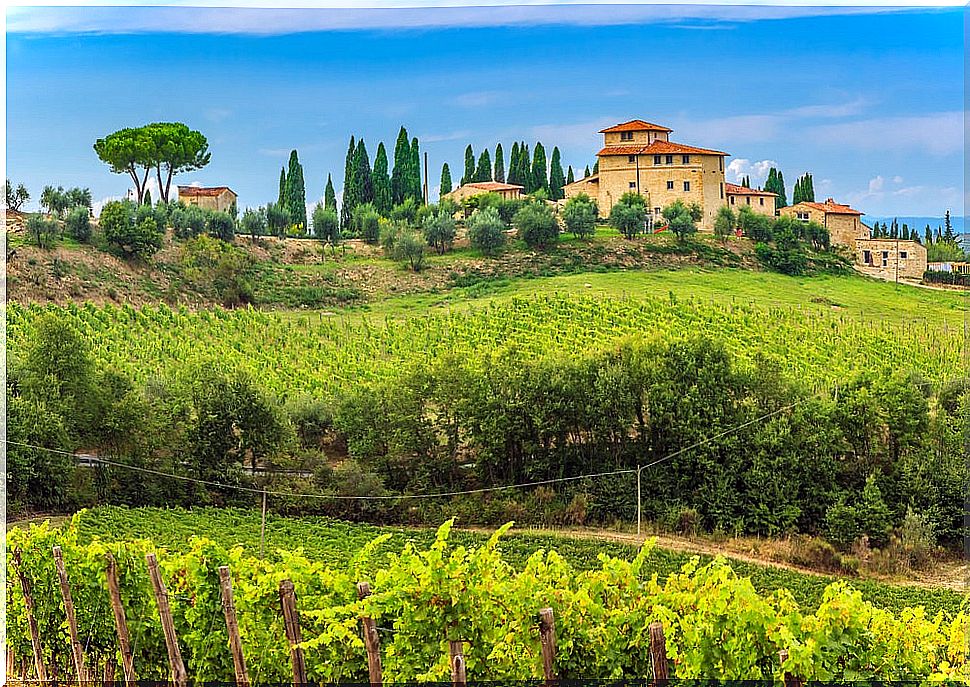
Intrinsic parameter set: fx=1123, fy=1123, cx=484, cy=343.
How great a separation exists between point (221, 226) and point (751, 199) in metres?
2.83

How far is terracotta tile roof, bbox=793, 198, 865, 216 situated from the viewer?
5.84 meters

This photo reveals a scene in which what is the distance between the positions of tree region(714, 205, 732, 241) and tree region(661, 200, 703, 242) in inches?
4.0

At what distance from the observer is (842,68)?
17.9 feet

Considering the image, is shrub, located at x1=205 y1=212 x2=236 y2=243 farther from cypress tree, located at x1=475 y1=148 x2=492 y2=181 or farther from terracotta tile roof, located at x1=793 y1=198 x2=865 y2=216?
terracotta tile roof, located at x1=793 y1=198 x2=865 y2=216

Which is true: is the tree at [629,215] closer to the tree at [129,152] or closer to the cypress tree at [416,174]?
the cypress tree at [416,174]

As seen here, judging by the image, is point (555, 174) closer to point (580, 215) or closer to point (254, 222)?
point (580, 215)

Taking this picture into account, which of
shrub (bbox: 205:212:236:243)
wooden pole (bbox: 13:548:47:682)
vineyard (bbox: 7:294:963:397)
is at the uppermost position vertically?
shrub (bbox: 205:212:236:243)

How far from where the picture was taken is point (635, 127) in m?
5.67

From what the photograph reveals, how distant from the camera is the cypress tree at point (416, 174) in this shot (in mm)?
5746

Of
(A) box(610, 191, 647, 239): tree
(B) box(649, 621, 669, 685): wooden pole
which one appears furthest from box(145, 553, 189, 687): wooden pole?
(A) box(610, 191, 647, 239): tree

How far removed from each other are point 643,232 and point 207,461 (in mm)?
2683

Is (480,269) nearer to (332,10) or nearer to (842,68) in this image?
(332,10)

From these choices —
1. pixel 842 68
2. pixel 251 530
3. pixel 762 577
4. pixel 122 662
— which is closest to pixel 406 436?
pixel 251 530

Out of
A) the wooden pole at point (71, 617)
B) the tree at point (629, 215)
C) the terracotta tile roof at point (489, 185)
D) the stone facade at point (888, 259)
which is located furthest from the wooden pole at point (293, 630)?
the stone facade at point (888, 259)
